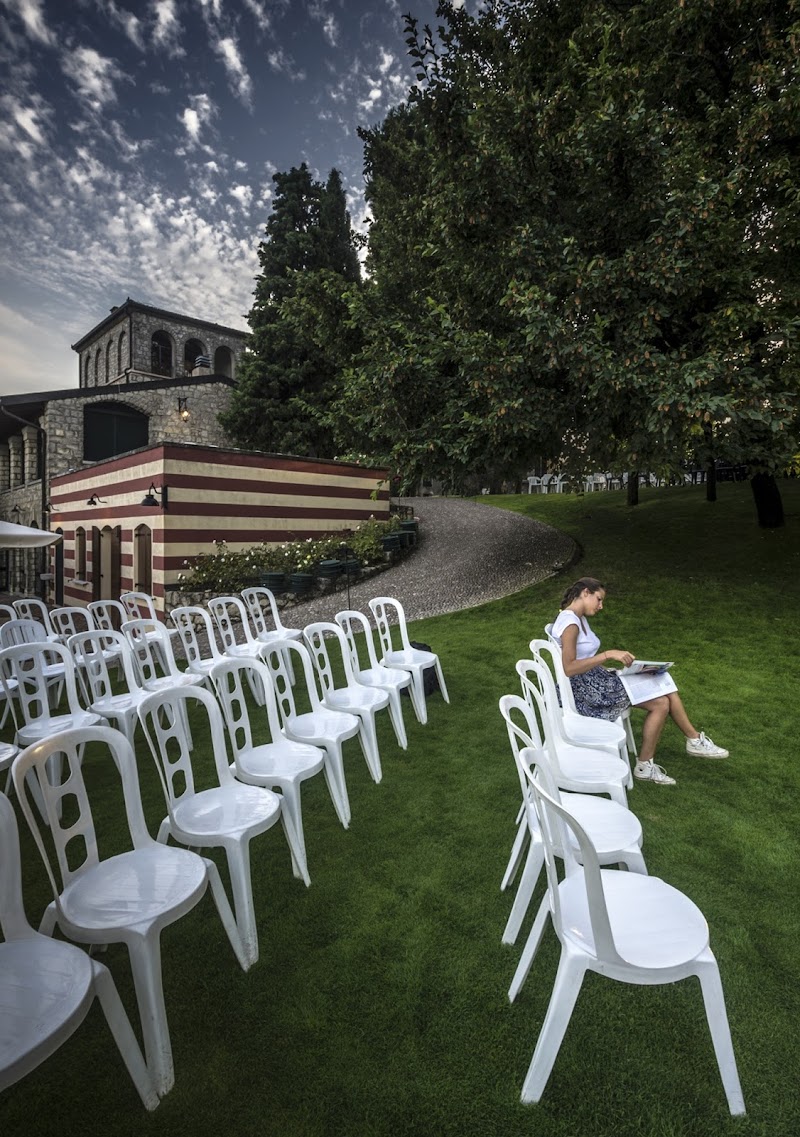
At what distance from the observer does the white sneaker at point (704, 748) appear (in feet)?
15.9

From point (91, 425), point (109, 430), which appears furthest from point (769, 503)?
point (91, 425)

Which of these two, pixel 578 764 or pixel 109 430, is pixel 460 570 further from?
pixel 109 430

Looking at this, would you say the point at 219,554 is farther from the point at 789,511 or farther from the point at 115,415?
the point at 789,511

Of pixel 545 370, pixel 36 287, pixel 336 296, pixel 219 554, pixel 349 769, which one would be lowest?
pixel 349 769

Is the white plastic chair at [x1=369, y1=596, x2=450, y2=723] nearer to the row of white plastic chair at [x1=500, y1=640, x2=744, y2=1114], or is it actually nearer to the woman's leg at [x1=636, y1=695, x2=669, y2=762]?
the woman's leg at [x1=636, y1=695, x2=669, y2=762]

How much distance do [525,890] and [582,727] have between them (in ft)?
5.39

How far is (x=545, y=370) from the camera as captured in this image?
348 inches

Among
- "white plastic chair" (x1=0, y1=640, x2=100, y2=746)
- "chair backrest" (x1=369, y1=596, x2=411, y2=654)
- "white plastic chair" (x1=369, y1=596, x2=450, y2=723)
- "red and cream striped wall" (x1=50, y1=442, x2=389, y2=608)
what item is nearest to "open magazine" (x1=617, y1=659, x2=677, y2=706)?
"white plastic chair" (x1=369, y1=596, x2=450, y2=723)

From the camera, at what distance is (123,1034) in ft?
6.30

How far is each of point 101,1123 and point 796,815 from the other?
440 cm

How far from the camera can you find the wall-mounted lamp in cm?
1252

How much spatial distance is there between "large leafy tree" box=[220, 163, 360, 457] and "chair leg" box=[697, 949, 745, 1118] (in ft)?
68.3

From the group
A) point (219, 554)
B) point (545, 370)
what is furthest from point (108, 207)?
point (545, 370)

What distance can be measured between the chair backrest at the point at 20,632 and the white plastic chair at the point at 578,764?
5.88 meters
